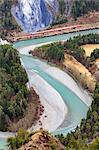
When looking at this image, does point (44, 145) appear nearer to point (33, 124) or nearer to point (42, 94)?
point (33, 124)

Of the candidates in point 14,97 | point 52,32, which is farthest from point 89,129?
point 52,32

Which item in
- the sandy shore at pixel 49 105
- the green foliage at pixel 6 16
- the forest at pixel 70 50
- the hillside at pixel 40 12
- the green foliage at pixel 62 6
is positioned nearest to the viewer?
the sandy shore at pixel 49 105

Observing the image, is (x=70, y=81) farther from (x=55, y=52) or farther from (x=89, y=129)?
(x=89, y=129)

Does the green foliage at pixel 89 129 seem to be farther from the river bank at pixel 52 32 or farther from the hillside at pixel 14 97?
the river bank at pixel 52 32

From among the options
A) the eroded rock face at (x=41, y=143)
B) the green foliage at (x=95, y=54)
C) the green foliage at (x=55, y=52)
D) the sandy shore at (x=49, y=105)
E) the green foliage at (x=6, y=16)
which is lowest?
the eroded rock face at (x=41, y=143)

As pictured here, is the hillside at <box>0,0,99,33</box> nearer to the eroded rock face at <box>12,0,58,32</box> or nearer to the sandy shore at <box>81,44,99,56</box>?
the eroded rock face at <box>12,0,58,32</box>

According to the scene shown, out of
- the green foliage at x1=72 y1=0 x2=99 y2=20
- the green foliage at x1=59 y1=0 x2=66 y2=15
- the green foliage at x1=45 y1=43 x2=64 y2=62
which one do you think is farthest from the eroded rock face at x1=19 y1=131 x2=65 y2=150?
the green foliage at x1=59 y1=0 x2=66 y2=15

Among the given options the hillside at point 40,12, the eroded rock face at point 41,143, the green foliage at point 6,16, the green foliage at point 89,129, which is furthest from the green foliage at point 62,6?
the eroded rock face at point 41,143
